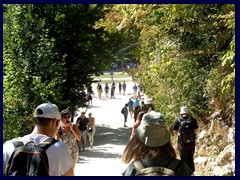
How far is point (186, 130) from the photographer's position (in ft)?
24.1

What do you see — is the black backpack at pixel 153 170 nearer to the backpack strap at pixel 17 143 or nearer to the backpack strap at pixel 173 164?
the backpack strap at pixel 173 164

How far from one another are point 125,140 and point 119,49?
2789 mm

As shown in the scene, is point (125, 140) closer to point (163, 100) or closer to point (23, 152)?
point (163, 100)

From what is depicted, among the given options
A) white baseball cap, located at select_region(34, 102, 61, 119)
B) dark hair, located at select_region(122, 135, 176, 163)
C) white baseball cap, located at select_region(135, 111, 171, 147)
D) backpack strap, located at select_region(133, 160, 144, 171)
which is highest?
white baseball cap, located at select_region(34, 102, 61, 119)

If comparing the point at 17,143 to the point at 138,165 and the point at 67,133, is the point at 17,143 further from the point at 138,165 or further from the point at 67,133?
the point at 67,133

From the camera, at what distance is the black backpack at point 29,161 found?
293cm

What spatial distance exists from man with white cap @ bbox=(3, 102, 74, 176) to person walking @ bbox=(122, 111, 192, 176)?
0.40 m

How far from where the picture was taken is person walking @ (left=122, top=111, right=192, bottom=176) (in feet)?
9.09

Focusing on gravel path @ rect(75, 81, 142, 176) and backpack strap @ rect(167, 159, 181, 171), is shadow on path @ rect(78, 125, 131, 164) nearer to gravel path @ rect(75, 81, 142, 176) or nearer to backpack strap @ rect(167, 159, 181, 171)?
gravel path @ rect(75, 81, 142, 176)

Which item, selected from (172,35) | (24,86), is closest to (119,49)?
(172,35)

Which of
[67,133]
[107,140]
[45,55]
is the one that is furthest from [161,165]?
[107,140]

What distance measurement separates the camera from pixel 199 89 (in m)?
11.1

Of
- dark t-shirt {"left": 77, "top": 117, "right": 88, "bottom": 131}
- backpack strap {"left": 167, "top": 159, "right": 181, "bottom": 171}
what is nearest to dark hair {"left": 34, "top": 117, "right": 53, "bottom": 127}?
backpack strap {"left": 167, "top": 159, "right": 181, "bottom": 171}

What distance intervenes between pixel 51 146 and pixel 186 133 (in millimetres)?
4663
